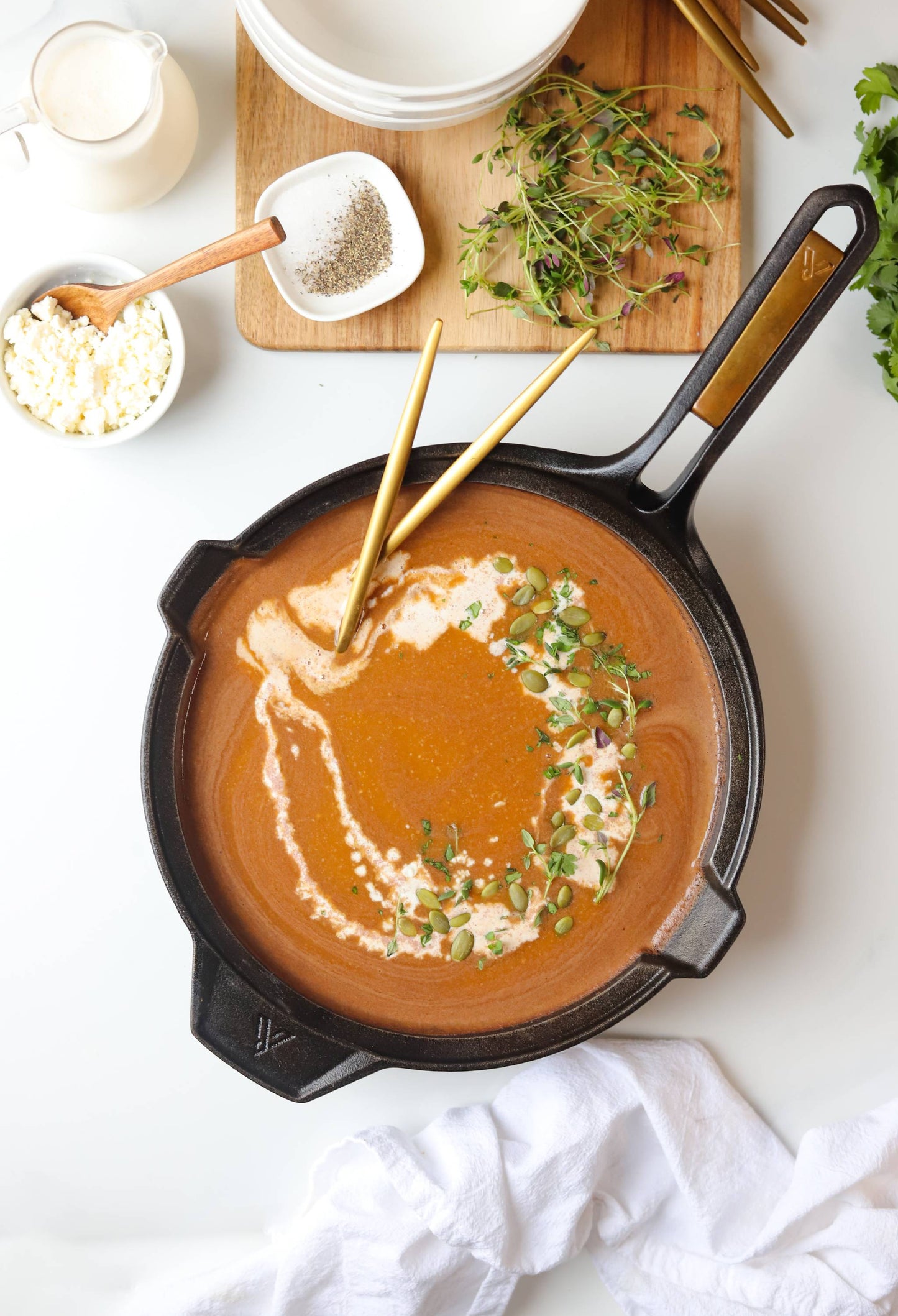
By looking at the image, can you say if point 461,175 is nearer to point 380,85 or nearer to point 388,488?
point 380,85

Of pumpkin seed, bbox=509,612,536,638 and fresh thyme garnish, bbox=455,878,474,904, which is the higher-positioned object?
pumpkin seed, bbox=509,612,536,638

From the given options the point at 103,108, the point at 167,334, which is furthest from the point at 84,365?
the point at 103,108

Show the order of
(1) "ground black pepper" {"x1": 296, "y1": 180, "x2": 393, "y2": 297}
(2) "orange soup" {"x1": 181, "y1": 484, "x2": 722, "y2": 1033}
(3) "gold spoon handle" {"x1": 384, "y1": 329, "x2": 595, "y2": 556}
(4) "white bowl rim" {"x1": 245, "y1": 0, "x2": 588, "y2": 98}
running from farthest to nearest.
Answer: (1) "ground black pepper" {"x1": 296, "y1": 180, "x2": 393, "y2": 297}, (2) "orange soup" {"x1": 181, "y1": 484, "x2": 722, "y2": 1033}, (3) "gold spoon handle" {"x1": 384, "y1": 329, "x2": 595, "y2": 556}, (4) "white bowl rim" {"x1": 245, "y1": 0, "x2": 588, "y2": 98}

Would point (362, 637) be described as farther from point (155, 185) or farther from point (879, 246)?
point (879, 246)

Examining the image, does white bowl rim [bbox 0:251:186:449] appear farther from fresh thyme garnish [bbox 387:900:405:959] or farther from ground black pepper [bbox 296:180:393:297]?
fresh thyme garnish [bbox 387:900:405:959]

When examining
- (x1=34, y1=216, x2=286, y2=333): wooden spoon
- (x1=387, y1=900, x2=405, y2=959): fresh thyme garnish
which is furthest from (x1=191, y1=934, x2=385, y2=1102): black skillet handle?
(x1=34, y1=216, x2=286, y2=333): wooden spoon

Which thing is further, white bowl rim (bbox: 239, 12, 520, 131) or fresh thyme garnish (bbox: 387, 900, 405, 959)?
fresh thyme garnish (bbox: 387, 900, 405, 959)
